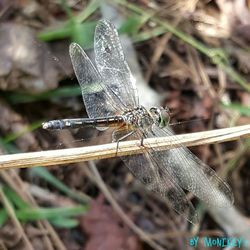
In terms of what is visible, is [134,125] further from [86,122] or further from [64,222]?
[64,222]

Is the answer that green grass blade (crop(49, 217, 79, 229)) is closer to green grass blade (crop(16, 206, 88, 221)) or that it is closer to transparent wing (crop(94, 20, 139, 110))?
green grass blade (crop(16, 206, 88, 221))

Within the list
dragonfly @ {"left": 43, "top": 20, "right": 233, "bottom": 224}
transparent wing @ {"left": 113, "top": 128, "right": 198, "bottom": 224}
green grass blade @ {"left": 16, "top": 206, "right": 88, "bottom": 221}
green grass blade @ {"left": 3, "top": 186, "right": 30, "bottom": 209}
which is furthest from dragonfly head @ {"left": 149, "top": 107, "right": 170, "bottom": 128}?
green grass blade @ {"left": 3, "top": 186, "right": 30, "bottom": 209}

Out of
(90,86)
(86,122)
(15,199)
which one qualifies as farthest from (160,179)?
(15,199)

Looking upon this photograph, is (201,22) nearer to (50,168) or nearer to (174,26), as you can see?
(174,26)

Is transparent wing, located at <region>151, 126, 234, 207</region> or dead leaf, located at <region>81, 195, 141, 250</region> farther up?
transparent wing, located at <region>151, 126, 234, 207</region>

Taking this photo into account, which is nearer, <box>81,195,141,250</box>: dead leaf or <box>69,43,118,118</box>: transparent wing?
<box>69,43,118,118</box>: transparent wing

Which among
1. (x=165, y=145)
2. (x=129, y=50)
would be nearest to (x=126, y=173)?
(x=129, y=50)

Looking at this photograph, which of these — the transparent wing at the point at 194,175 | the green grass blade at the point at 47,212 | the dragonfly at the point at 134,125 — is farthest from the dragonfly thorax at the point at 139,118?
the green grass blade at the point at 47,212
